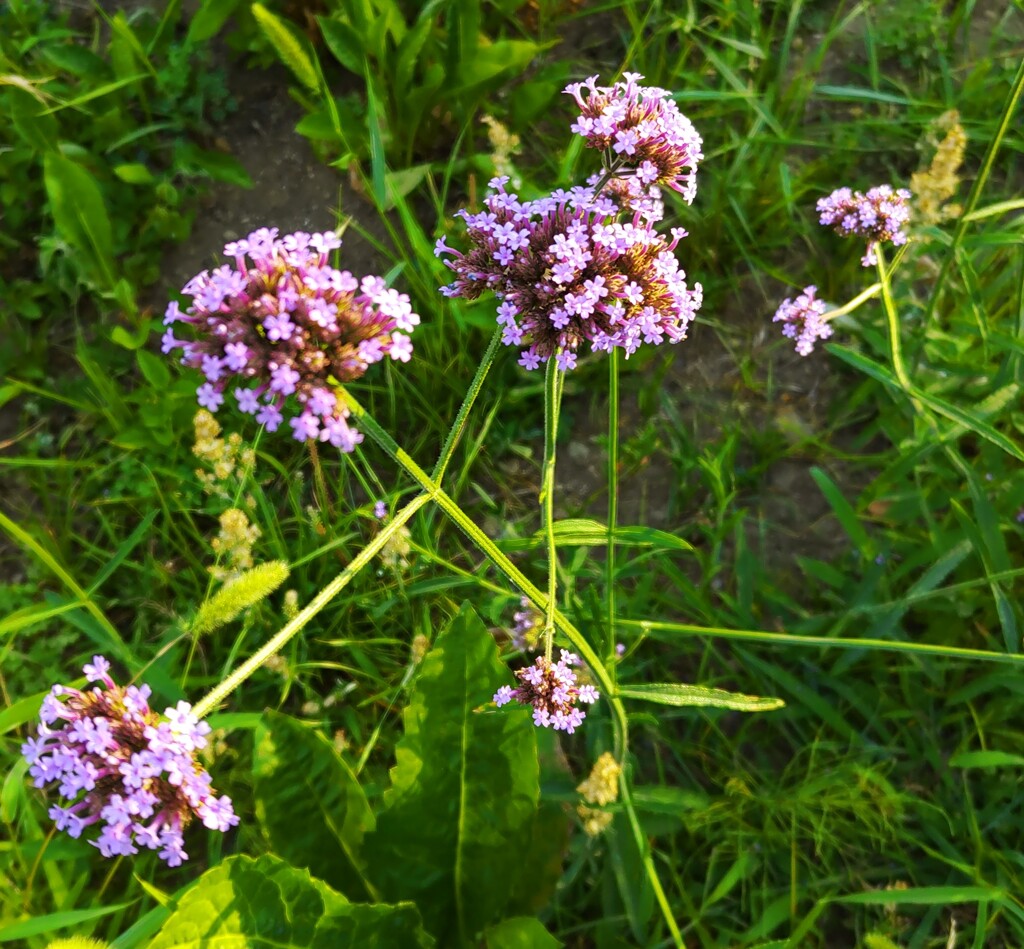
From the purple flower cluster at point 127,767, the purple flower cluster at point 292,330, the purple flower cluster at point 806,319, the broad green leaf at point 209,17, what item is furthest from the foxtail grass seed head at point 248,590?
the broad green leaf at point 209,17

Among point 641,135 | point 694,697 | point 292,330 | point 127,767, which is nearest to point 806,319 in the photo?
point 641,135

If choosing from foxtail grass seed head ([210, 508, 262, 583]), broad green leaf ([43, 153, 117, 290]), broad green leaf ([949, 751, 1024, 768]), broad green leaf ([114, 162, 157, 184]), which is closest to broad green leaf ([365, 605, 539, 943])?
foxtail grass seed head ([210, 508, 262, 583])

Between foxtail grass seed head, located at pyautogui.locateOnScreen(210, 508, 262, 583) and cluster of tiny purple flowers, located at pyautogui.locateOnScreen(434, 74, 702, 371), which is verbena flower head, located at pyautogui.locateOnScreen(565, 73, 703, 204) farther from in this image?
foxtail grass seed head, located at pyautogui.locateOnScreen(210, 508, 262, 583)

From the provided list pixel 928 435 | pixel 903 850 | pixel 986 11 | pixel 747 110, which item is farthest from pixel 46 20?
pixel 903 850

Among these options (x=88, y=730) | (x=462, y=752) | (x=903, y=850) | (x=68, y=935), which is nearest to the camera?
(x=88, y=730)

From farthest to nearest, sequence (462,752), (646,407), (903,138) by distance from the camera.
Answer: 1. (903,138)
2. (646,407)
3. (462,752)

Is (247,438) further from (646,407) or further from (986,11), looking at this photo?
(986,11)

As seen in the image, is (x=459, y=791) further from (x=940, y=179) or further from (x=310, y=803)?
(x=940, y=179)
